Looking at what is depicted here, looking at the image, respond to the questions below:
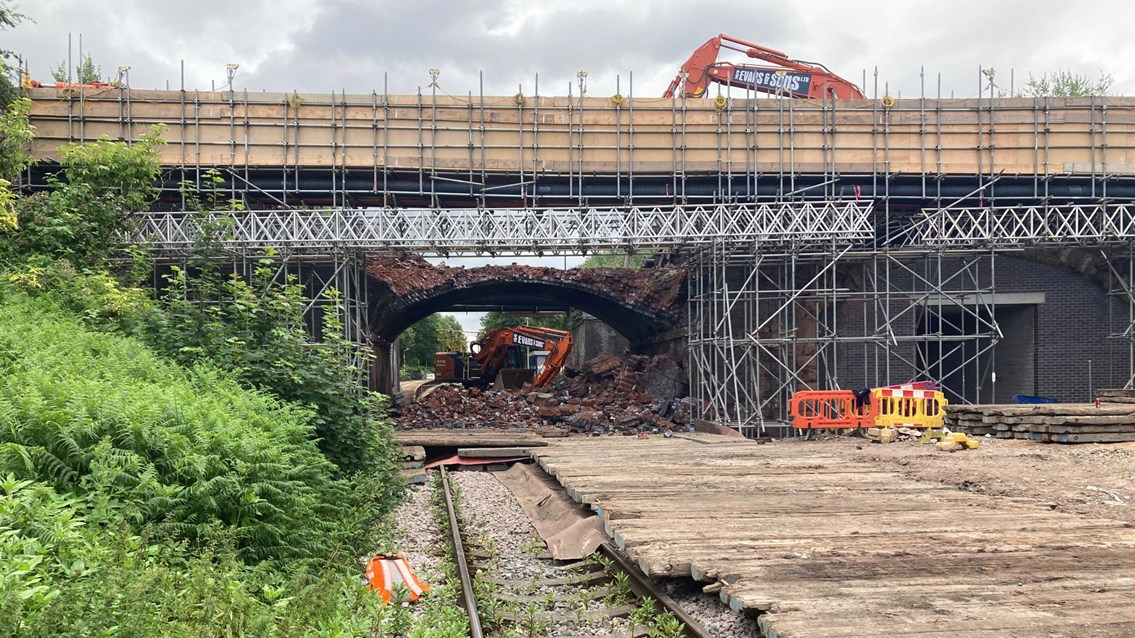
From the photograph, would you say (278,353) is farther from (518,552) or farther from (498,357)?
(498,357)

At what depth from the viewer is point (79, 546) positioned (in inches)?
180

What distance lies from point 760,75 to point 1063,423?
1754 centimetres

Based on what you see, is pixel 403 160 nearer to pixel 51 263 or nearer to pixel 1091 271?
pixel 51 263

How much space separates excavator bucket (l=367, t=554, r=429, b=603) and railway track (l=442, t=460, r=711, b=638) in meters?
0.37

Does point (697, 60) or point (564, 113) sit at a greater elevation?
point (697, 60)

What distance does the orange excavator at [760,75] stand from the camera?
3077 centimetres

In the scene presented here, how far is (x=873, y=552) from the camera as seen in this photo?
668 centimetres

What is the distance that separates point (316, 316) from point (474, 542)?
690 inches

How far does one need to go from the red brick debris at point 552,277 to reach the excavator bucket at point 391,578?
2195 centimetres

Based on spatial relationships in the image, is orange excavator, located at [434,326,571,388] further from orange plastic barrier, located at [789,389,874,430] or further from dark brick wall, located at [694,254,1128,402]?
orange plastic barrier, located at [789,389,874,430]

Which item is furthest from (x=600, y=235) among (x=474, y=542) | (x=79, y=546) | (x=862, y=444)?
(x=79, y=546)

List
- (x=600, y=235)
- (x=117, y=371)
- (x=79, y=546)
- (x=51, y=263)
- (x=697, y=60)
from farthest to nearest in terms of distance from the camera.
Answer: (x=697, y=60)
(x=600, y=235)
(x=51, y=263)
(x=117, y=371)
(x=79, y=546)

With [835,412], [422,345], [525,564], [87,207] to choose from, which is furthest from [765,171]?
[422,345]

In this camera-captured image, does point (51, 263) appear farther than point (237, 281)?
Yes
